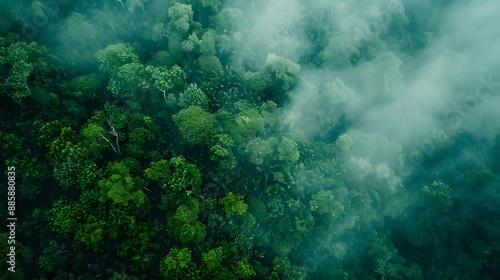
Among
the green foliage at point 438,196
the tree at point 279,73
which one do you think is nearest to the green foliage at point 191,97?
the tree at point 279,73

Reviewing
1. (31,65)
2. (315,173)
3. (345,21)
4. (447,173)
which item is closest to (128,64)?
(31,65)

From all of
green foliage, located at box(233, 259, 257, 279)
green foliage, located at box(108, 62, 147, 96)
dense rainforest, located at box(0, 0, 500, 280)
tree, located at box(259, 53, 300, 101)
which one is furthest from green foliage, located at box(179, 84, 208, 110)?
green foliage, located at box(233, 259, 257, 279)

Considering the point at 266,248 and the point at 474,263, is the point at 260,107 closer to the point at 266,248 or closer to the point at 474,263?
the point at 266,248

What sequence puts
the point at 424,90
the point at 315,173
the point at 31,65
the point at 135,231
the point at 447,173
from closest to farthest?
the point at 135,231, the point at 31,65, the point at 315,173, the point at 447,173, the point at 424,90

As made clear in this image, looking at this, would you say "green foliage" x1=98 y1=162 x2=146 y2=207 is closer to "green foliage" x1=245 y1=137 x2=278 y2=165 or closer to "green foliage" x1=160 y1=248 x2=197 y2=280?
"green foliage" x1=160 y1=248 x2=197 y2=280

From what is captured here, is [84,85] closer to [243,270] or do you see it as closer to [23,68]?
[23,68]
